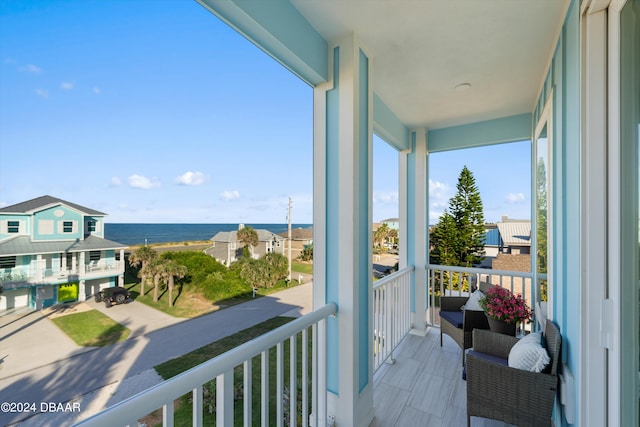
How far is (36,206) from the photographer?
0.77 metres

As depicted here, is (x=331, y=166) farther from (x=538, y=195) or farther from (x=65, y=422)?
(x=538, y=195)

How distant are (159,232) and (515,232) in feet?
12.4

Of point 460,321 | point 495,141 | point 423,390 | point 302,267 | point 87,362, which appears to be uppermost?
point 495,141

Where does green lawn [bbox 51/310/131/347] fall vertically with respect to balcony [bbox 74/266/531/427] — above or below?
above

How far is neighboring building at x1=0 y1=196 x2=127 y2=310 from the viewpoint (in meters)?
0.73

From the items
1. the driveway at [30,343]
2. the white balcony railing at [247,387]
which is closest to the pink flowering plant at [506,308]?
the white balcony railing at [247,387]

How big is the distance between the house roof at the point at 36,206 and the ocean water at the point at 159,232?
10 cm

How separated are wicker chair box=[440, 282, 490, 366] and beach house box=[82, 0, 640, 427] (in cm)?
30

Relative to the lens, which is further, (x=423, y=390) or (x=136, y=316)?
(x=423, y=390)

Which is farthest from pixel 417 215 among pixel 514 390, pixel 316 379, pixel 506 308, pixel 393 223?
pixel 316 379

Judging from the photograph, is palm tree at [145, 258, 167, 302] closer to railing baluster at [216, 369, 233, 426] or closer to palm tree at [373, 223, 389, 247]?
railing baluster at [216, 369, 233, 426]

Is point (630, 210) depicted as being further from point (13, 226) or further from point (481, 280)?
point (481, 280)

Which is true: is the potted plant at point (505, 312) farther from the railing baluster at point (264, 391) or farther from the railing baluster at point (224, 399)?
the railing baluster at point (224, 399)

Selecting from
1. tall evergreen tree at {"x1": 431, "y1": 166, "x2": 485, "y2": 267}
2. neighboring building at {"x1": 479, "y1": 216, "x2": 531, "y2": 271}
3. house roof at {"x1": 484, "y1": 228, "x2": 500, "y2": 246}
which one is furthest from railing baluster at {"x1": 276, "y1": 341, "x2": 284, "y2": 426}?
house roof at {"x1": 484, "y1": 228, "x2": 500, "y2": 246}
